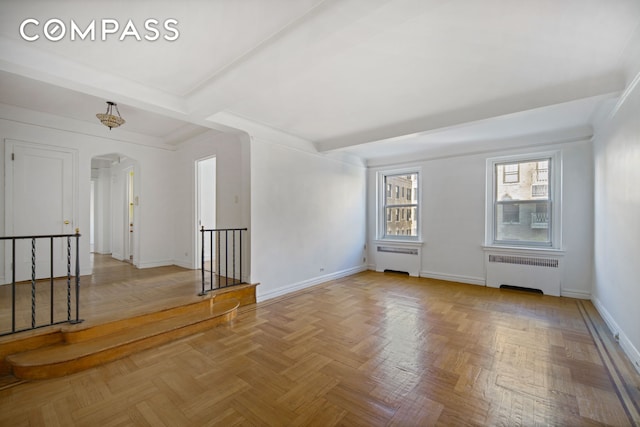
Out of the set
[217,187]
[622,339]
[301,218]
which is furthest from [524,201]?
[217,187]

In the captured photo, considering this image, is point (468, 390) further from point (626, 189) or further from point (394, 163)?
point (394, 163)

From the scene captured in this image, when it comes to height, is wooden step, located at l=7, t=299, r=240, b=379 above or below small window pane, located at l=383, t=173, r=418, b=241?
below

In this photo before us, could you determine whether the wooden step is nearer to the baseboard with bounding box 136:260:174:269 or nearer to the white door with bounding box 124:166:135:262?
the baseboard with bounding box 136:260:174:269

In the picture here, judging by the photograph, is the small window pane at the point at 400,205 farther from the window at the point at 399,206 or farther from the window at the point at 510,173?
the window at the point at 510,173

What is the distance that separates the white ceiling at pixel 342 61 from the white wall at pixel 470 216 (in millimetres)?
844

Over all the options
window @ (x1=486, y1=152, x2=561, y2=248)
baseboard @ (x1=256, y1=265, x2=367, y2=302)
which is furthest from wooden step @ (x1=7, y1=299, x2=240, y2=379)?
window @ (x1=486, y1=152, x2=561, y2=248)

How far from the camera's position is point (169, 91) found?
303cm

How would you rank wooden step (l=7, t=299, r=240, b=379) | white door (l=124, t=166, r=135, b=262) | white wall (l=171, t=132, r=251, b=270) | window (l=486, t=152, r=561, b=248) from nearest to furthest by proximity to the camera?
wooden step (l=7, t=299, r=240, b=379), white wall (l=171, t=132, r=251, b=270), window (l=486, t=152, r=561, b=248), white door (l=124, t=166, r=135, b=262)

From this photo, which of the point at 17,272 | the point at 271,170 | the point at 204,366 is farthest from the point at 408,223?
the point at 17,272

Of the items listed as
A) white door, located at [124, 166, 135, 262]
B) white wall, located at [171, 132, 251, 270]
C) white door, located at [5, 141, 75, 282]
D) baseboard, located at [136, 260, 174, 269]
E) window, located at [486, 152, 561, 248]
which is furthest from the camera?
white door, located at [124, 166, 135, 262]

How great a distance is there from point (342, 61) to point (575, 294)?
188 inches

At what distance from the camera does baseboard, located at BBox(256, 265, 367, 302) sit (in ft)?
13.6

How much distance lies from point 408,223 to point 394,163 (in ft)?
4.34

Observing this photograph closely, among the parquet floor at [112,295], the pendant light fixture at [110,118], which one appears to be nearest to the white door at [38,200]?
the parquet floor at [112,295]
